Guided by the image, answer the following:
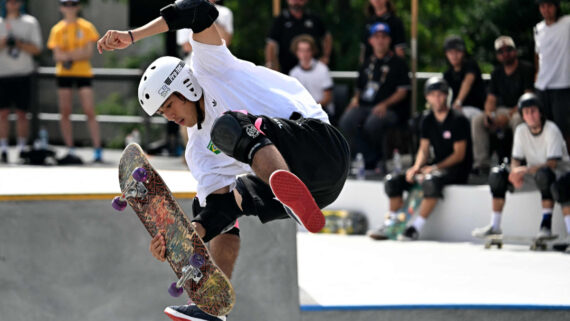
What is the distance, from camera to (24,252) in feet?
17.5

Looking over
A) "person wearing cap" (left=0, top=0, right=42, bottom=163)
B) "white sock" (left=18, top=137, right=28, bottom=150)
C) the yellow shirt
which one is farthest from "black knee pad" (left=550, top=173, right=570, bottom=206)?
"white sock" (left=18, top=137, right=28, bottom=150)

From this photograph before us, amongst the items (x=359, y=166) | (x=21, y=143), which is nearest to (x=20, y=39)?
(x=21, y=143)

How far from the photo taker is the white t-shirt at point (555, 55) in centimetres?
782

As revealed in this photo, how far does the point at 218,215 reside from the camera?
4.58 m

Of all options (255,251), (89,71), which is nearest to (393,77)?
(89,71)

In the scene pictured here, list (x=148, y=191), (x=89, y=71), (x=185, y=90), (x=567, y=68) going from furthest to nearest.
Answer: (x=89, y=71), (x=567, y=68), (x=148, y=191), (x=185, y=90)

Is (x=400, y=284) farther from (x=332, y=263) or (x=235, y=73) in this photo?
(x=235, y=73)

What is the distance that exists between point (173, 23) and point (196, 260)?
3.75 feet

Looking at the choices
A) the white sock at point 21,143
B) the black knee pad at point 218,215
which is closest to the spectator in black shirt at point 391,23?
the white sock at point 21,143

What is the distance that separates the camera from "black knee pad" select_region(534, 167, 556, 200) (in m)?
7.07

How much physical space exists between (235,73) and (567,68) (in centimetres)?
432

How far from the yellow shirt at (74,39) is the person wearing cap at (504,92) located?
13.3ft

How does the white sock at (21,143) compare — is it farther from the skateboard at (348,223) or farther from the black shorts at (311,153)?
the black shorts at (311,153)

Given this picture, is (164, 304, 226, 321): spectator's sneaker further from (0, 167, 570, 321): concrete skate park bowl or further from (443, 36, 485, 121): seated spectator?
(443, 36, 485, 121): seated spectator
